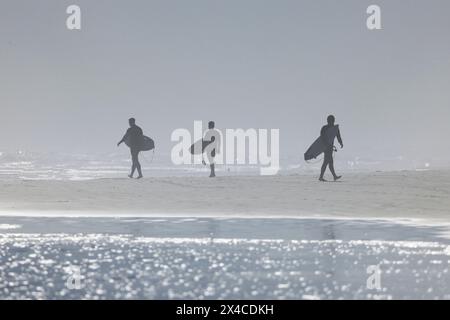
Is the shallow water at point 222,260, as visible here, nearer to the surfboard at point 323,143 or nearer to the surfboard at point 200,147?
the surfboard at point 323,143

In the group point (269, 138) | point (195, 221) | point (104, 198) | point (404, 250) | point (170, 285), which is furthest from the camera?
point (269, 138)

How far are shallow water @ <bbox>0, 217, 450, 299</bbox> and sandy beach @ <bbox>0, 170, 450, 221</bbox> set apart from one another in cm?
355

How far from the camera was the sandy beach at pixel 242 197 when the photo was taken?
25.9 metres

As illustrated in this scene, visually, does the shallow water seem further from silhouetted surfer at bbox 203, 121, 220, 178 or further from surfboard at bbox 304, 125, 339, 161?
silhouetted surfer at bbox 203, 121, 220, 178

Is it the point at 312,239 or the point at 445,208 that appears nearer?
the point at 312,239

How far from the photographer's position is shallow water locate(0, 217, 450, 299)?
13.1 metres

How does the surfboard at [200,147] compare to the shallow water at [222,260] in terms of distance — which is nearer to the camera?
the shallow water at [222,260]

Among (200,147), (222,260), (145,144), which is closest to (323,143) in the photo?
(200,147)

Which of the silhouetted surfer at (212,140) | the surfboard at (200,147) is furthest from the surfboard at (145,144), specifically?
the silhouetted surfer at (212,140)

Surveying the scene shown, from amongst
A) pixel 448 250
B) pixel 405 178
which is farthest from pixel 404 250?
pixel 405 178

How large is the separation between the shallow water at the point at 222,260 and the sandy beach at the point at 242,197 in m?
3.55

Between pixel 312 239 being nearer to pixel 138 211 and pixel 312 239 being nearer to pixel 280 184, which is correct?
pixel 138 211

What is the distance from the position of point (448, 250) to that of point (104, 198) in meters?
14.4

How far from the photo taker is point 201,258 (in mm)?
15961
